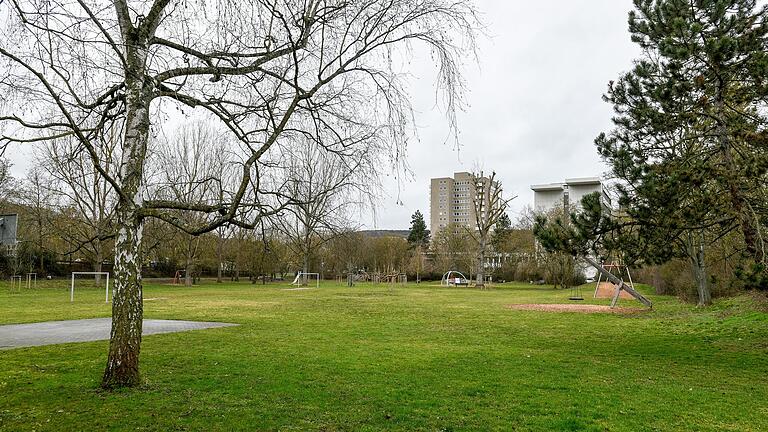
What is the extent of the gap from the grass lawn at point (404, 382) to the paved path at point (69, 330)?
1051 millimetres

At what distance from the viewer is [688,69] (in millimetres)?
9773

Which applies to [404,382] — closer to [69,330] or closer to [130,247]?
[130,247]

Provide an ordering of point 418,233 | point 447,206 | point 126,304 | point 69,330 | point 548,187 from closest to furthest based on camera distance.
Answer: point 126,304, point 69,330, point 418,233, point 548,187, point 447,206

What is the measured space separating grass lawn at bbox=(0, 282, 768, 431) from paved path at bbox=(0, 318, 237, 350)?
105 cm

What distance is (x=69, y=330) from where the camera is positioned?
1309cm

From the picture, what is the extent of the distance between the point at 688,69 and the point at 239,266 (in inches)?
1987

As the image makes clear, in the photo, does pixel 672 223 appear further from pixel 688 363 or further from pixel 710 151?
pixel 688 363

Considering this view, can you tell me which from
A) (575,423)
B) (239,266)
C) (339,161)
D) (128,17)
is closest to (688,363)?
(575,423)

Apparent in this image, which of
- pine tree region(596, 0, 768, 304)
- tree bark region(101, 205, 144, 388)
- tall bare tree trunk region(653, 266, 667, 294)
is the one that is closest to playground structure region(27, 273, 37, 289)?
tree bark region(101, 205, 144, 388)

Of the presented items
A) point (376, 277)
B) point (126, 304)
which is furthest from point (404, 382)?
point (376, 277)

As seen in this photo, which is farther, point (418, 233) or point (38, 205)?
point (418, 233)

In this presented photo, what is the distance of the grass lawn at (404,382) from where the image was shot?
550 cm

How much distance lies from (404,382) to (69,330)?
9.75m

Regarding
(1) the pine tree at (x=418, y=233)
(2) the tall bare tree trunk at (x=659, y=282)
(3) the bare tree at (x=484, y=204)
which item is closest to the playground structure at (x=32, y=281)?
(3) the bare tree at (x=484, y=204)
